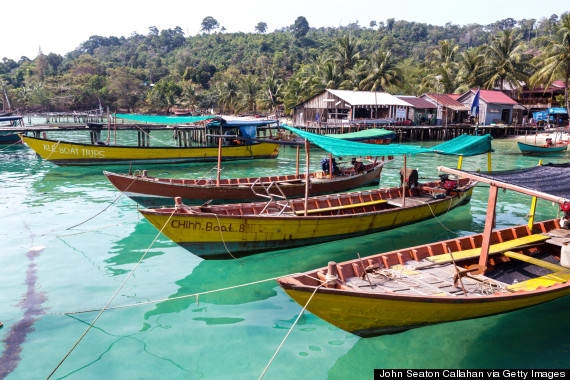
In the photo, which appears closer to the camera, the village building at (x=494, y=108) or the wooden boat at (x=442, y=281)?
the wooden boat at (x=442, y=281)

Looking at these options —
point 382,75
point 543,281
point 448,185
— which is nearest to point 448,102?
point 382,75

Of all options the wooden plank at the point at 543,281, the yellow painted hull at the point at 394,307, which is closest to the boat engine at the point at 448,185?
the wooden plank at the point at 543,281

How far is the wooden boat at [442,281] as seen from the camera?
20.7ft

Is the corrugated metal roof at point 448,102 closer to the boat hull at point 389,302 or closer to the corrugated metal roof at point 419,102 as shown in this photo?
the corrugated metal roof at point 419,102

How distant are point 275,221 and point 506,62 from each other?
159 ft

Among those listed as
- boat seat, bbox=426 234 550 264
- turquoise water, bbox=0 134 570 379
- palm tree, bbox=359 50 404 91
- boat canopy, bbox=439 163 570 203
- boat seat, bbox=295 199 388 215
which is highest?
palm tree, bbox=359 50 404 91

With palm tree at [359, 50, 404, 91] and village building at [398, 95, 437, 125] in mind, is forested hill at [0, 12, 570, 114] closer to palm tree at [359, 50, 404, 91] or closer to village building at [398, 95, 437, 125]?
palm tree at [359, 50, 404, 91]

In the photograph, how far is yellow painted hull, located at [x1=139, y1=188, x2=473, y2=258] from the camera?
10000mm

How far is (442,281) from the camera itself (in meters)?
7.48

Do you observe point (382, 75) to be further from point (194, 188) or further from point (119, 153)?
point (194, 188)

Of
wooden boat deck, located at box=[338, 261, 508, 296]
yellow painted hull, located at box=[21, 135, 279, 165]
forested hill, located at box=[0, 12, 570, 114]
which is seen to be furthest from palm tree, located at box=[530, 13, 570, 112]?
wooden boat deck, located at box=[338, 261, 508, 296]

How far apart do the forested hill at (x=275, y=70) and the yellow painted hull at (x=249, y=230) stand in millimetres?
39402

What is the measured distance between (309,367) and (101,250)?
7.97m

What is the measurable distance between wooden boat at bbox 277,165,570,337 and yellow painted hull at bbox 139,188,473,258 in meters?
3.11
